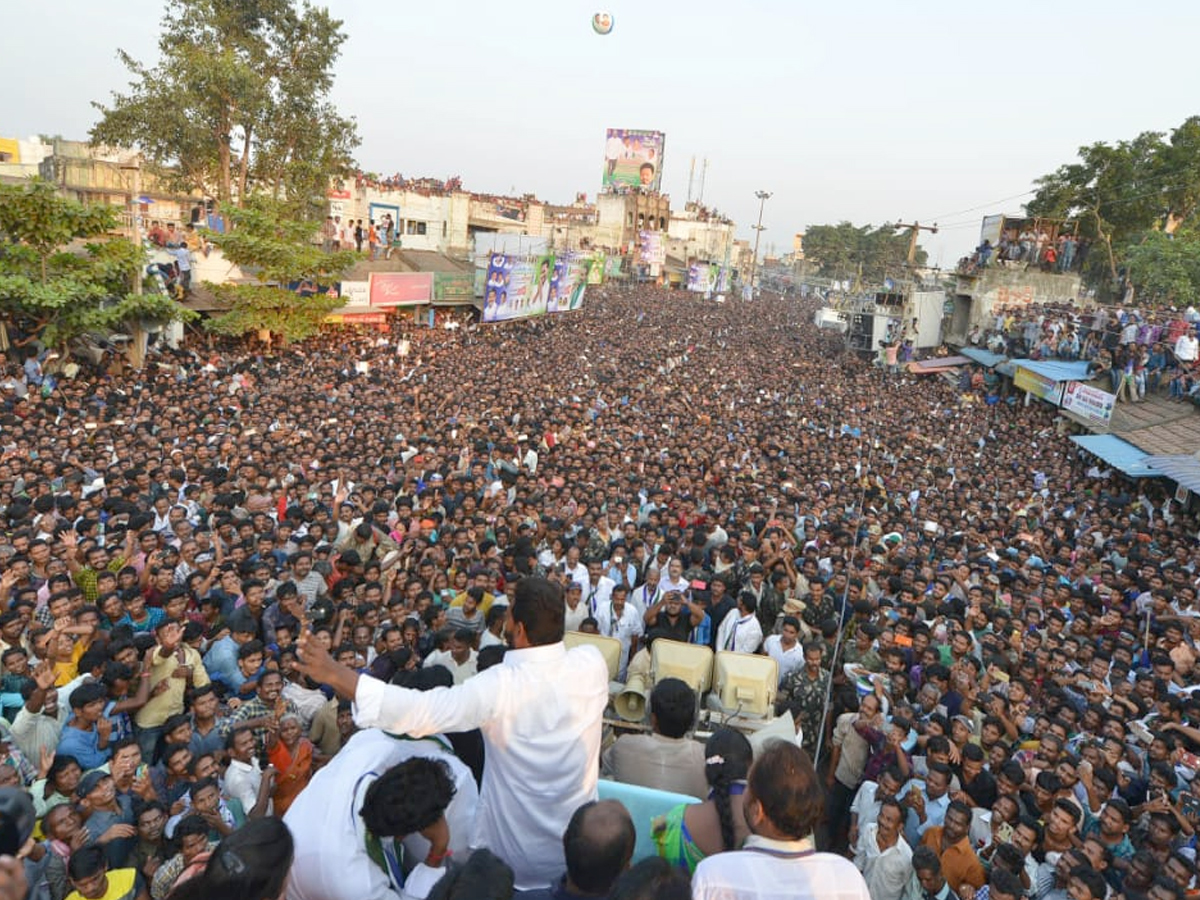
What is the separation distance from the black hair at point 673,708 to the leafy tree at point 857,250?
75790 millimetres

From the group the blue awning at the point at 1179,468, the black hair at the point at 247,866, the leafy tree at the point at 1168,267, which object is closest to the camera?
the black hair at the point at 247,866

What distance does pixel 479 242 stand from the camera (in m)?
29.7

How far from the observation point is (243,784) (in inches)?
145

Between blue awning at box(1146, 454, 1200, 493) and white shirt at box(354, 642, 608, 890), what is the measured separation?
11979 millimetres

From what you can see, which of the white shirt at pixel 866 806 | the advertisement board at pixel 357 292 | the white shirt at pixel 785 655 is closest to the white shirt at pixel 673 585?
the white shirt at pixel 785 655

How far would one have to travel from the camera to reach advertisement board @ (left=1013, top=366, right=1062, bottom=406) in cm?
1730

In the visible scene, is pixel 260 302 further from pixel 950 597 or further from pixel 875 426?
pixel 950 597

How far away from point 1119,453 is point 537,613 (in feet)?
48.5

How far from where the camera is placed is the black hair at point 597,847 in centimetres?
201

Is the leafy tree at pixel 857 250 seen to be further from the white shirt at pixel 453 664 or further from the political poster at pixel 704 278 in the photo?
the white shirt at pixel 453 664

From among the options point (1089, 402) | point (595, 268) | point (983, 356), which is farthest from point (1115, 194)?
point (595, 268)

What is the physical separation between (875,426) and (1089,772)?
13330mm

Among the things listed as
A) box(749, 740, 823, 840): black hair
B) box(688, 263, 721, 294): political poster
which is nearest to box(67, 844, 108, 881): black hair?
box(749, 740, 823, 840): black hair

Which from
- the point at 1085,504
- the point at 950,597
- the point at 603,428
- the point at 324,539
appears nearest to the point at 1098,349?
the point at 1085,504
